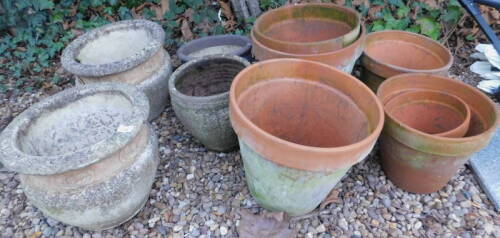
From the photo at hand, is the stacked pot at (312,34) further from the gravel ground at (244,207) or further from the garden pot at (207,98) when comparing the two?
the gravel ground at (244,207)

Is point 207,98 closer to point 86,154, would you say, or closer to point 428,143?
point 86,154

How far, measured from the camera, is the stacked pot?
1.88 metres

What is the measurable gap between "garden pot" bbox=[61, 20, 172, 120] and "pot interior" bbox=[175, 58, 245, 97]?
8.5 inches

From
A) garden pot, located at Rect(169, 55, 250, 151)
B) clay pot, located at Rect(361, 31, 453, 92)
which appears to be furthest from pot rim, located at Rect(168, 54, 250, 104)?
clay pot, located at Rect(361, 31, 453, 92)

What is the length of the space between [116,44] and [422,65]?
7.55ft

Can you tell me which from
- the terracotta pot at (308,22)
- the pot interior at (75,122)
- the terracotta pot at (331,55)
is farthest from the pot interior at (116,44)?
the terracotta pot at (331,55)

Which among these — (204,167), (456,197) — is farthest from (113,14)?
(456,197)

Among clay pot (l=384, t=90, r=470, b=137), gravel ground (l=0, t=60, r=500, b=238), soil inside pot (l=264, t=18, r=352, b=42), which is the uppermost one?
soil inside pot (l=264, t=18, r=352, b=42)

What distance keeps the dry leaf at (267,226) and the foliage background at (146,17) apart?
1890 mm

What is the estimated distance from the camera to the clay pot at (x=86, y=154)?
1.48m

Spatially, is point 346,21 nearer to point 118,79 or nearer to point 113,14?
point 118,79

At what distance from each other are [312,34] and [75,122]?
1.64 meters

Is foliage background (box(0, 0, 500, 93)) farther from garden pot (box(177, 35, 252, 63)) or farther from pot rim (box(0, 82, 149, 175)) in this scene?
pot rim (box(0, 82, 149, 175))

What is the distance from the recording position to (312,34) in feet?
7.99
